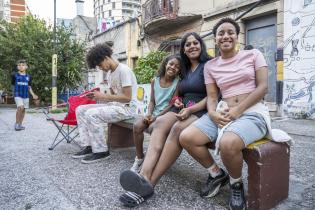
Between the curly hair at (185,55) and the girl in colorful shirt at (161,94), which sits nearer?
the curly hair at (185,55)

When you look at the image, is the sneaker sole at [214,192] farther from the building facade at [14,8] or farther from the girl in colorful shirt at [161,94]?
the building facade at [14,8]

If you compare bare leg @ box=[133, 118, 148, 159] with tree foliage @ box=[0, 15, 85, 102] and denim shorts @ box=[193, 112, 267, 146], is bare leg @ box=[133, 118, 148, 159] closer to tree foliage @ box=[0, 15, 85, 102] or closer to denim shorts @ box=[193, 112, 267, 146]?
denim shorts @ box=[193, 112, 267, 146]

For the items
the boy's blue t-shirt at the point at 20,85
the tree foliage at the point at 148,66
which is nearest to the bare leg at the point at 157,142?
the boy's blue t-shirt at the point at 20,85

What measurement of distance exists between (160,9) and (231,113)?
42.5 ft

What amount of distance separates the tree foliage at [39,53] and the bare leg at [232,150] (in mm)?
15372

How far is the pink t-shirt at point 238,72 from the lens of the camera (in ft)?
9.24

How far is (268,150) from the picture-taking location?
8.23ft

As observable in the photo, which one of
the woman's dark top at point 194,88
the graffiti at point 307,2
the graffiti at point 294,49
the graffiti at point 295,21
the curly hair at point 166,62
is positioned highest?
the graffiti at point 307,2

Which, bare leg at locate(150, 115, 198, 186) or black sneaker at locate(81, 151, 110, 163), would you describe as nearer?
bare leg at locate(150, 115, 198, 186)

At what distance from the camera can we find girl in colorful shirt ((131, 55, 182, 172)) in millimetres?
3596

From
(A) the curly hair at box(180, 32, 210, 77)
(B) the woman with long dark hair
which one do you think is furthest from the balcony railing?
(B) the woman with long dark hair

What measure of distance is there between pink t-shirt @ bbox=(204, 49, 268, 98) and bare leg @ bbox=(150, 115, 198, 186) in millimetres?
541

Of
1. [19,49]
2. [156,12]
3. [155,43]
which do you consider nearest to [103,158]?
[156,12]

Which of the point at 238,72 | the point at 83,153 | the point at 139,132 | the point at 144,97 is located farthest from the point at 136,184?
the point at 144,97
